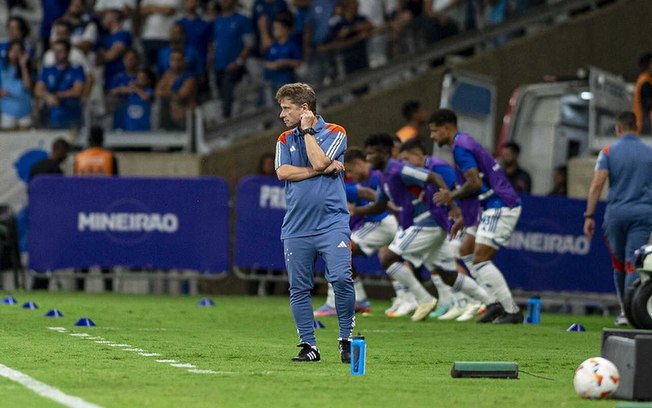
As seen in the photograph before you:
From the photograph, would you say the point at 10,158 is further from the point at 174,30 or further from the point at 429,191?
the point at 429,191

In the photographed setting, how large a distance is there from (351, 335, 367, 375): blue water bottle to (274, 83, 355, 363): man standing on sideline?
33.6 inches

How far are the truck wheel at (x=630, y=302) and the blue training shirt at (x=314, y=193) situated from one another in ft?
17.2

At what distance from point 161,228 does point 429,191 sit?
6245 mm

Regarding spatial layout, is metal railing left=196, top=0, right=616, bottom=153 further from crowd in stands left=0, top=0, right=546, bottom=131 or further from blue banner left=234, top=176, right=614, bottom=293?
blue banner left=234, top=176, right=614, bottom=293

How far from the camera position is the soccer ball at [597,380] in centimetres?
911

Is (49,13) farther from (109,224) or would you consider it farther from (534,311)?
(534,311)

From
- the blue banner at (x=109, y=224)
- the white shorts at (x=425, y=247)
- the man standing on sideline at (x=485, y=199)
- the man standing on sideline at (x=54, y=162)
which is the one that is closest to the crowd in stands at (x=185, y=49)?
the man standing on sideline at (x=54, y=162)

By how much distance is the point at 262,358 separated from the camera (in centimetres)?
1173

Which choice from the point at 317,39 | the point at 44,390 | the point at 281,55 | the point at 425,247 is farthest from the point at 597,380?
the point at 317,39

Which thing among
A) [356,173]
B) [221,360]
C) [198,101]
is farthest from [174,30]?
[221,360]

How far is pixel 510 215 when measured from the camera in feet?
55.2

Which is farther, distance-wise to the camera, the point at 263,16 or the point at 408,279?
the point at 263,16

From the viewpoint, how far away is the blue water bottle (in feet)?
33.7

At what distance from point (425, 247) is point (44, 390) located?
347 inches
